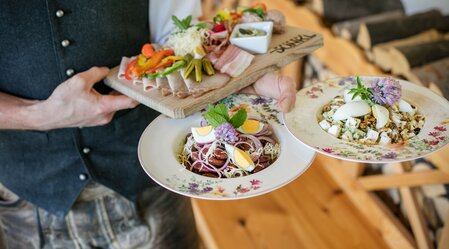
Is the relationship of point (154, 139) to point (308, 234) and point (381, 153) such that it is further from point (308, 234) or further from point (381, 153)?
point (308, 234)

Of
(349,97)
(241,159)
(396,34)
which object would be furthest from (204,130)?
(396,34)

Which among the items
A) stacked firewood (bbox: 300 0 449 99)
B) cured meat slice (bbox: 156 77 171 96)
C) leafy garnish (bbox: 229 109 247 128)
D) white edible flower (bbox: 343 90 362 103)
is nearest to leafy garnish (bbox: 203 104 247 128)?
leafy garnish (bbox: 229 109 247 128)

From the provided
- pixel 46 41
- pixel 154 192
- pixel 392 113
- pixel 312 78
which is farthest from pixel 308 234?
pixel 46 41

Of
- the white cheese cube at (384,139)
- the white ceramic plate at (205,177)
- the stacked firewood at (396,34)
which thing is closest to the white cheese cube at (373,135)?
the white cheese cube at (384,139)

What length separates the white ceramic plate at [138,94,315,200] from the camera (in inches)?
31.2

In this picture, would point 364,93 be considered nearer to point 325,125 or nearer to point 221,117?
point 325,125

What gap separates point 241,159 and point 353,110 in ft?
0.84

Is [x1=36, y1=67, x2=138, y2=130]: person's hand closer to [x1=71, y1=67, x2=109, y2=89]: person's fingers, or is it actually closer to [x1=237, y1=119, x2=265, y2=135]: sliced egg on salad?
[x1=71, y1=67, x2=109, y2=89]: person's fingers

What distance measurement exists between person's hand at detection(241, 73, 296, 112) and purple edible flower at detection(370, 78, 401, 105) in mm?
170

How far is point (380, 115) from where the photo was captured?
89cm

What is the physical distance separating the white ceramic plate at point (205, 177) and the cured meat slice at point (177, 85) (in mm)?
63

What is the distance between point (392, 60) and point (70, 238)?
1.24 m

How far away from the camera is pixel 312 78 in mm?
2352

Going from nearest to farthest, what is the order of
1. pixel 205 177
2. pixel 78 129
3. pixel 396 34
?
1. pixel 205 177
2. pixel 78 129
3. pixel 396 34
